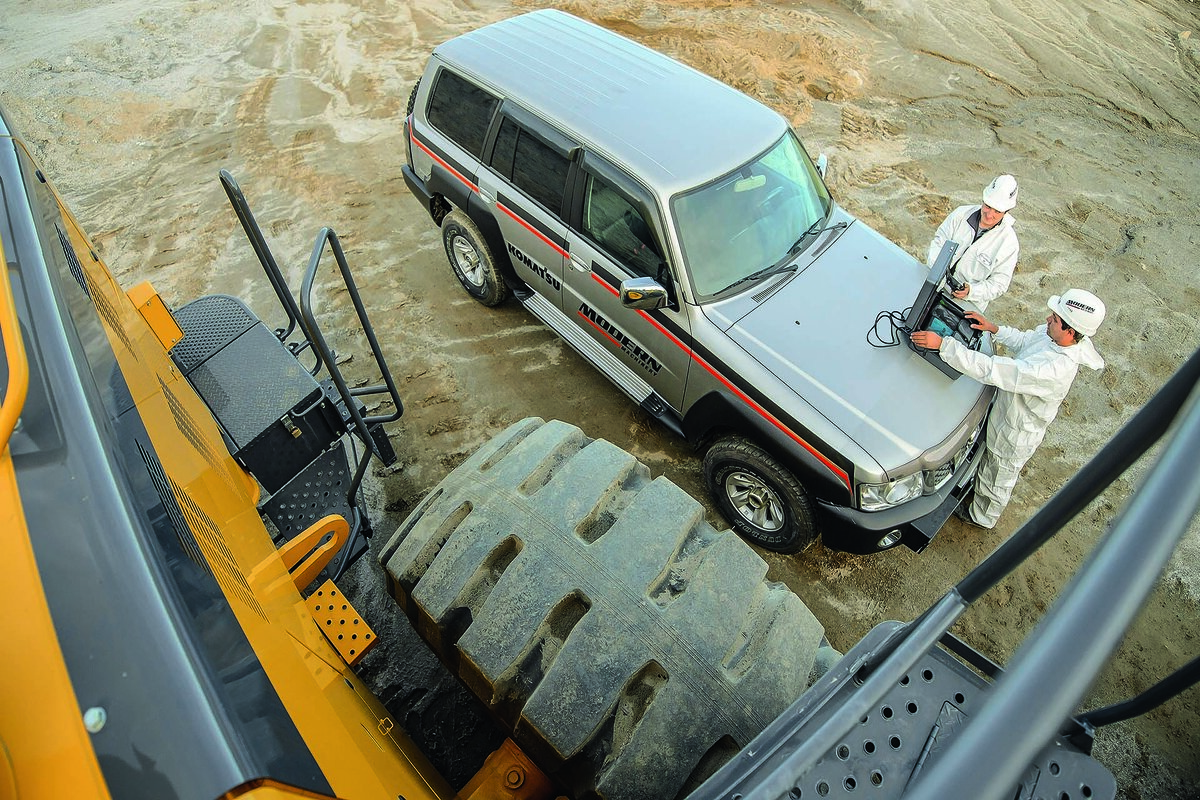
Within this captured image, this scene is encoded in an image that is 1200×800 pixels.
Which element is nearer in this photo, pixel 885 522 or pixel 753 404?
pixel 885 522

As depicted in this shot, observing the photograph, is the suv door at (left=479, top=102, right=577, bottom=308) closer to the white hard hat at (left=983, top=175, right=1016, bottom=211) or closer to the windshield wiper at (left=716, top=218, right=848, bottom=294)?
the windshield wiper at (left=716, top=218, right=848, bottom=294)

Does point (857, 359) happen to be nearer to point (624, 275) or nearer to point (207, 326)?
point (624, 275)

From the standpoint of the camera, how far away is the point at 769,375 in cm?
349

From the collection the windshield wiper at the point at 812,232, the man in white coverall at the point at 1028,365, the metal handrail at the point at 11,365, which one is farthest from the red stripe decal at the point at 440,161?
the metal handrail at the point at 11,365

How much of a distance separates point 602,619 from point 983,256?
3738 millimetres

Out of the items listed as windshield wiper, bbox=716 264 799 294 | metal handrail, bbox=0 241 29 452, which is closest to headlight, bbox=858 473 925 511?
windshield wiper, bbox=716 264 799 294

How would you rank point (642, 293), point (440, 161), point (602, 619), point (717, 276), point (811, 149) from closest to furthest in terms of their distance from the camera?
point (602, 619), point (642, 293), point (717, 276), point (440, 161), point (811, 149)

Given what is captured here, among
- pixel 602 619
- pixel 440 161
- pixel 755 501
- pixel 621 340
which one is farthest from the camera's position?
pixel 440 161

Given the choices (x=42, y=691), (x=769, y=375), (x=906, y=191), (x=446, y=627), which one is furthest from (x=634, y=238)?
(x=906, y=191)

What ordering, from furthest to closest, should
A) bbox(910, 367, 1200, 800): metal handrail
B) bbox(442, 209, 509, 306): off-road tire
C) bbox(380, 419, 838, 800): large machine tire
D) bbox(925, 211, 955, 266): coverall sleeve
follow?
bbox(442, 209, 509, 306): off-road tire < bbox(925, 211, 955, 266): coverall sleeve < bbox(380, 419, 838, 800): large machine tire < bbox(910, 367, 1200, 800): metal handrail

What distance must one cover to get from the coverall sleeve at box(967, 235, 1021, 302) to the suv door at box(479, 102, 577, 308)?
2829 mm

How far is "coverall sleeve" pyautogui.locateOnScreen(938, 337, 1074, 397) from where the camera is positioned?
349 cm

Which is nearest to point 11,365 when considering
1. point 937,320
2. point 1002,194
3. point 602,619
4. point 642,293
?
point 602,619

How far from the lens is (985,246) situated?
438 cm
